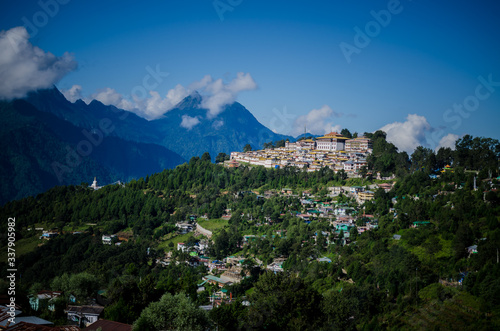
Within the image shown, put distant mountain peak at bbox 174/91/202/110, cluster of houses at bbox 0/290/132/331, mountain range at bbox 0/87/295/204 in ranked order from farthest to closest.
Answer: distant mountain peak at bbox 174/91/202/110 < mountain range at bbox 0/87/295/204 < cluster of houses at bbox 0/290/132/331

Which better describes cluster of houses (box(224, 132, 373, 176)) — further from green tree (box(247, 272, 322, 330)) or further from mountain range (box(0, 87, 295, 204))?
mountain range (box(0, 87, 295, 204))

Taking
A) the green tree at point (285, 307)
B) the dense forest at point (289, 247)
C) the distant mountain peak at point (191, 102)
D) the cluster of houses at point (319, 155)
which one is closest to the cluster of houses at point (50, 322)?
the dense forest at point (289, 247)

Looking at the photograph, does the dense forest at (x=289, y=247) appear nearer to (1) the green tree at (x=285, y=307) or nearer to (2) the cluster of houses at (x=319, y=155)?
(1) the green tree at (x=285, y=307)

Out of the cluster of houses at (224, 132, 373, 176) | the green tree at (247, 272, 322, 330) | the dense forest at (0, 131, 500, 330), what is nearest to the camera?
the green tree at (247, 272, 322, 330)

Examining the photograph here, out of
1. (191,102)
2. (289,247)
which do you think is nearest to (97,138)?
(191,102)

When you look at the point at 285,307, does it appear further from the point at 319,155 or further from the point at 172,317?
the point at 319,155

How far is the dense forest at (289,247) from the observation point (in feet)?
50.5

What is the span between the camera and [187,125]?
142625 millimetres

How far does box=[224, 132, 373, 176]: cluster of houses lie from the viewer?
42000 millimetres

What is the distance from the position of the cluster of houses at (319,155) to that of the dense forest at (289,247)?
1659 mm

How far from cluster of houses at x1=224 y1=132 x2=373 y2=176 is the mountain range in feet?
163

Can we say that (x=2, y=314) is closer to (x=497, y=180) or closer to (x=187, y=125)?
(x=497, y=180)

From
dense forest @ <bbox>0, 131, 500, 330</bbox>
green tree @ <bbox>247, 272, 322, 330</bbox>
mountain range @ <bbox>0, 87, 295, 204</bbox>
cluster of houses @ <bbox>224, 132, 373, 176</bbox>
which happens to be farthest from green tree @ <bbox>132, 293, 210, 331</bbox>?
mountain range @ <bbox>0, 87, 295, 204</bbox>

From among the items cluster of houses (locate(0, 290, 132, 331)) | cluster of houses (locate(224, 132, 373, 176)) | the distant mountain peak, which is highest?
the distant mountain peak
